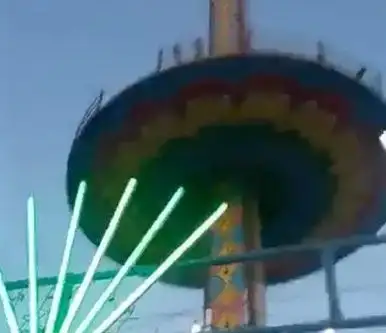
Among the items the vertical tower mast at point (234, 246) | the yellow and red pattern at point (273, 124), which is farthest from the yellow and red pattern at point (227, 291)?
the yellow and red pattern at point (273, 124)

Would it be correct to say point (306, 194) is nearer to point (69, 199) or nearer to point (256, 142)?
point (256, 142)

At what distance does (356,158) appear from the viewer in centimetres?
2289

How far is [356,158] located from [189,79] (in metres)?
4.75

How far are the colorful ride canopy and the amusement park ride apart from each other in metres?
0.03

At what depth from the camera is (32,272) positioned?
12.5 meters

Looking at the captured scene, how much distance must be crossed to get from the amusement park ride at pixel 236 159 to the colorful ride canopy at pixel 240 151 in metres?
0.03

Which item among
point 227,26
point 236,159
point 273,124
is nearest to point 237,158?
point 236,159

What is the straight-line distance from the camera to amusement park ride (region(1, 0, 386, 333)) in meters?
21.0

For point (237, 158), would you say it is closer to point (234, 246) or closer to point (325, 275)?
point (234, 246)

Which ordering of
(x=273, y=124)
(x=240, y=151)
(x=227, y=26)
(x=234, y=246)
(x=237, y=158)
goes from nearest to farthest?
(x=234, y=246), (x=273, y=124), (x=240, y=151), (x=237, y=158), (x=227, y=26)

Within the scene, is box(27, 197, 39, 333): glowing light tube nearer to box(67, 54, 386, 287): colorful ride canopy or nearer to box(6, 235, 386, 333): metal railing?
box(6, 235, 386, 333): metal railing

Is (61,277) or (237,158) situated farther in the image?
(237,158)

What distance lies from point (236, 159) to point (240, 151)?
0.29 m

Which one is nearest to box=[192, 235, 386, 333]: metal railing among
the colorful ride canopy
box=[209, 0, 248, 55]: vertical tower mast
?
the colorful ride canopy
